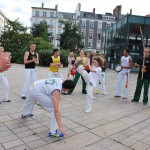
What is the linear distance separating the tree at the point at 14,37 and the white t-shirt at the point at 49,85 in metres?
28.7

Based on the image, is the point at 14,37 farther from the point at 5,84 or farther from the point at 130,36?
the point at 5,84

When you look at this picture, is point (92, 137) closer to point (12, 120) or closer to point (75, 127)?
point (75, 127)

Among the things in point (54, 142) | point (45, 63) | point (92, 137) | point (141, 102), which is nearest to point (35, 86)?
point (54, 142)

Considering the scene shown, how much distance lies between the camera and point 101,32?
71.5m

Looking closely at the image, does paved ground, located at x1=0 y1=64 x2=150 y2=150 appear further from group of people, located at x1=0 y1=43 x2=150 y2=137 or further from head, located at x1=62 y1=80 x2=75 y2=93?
head, located at x1=62 y1=80 x2=75 y2=93

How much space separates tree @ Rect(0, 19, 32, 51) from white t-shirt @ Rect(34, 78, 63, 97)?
28.7 metres

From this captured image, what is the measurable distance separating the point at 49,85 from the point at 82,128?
1366mm

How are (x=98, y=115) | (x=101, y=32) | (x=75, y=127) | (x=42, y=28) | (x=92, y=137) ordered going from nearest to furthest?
1. (x=92, y=137)
2. (x=75, y=127)
3. (x=98, y=115)
4. (x=42, y=28)
5. (x=101, y=32)

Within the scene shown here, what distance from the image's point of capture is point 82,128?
508 centimetres

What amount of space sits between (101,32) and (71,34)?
2955 centimetres

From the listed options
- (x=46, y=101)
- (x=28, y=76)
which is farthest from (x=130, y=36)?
(x=46, y=101)

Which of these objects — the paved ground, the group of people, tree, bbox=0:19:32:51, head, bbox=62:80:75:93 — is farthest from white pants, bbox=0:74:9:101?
tree, bbox=0:19:32:51

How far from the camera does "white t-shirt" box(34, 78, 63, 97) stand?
4301 mm

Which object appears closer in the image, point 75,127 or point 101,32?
point 75,127
